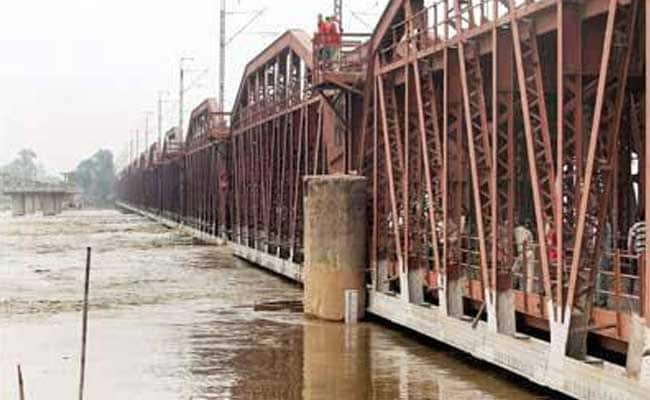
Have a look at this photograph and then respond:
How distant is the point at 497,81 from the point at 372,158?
397 inches

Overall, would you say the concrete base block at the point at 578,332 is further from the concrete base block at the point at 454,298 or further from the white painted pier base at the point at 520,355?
the concrete base block at the point at 454,298

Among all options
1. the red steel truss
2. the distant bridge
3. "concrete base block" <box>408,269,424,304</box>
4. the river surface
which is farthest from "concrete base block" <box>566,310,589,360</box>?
the distant bridge

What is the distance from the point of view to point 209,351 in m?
22.1

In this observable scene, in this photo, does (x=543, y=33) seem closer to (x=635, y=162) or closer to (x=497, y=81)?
(x=497, y=81)

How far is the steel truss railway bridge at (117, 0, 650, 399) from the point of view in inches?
607

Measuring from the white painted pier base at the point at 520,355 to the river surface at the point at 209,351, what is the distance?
1.17ft

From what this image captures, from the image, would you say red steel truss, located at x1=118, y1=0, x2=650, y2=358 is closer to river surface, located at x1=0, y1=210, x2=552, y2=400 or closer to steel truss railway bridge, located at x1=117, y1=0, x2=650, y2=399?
steel truss railway bridge, located at x1=117, y1=0, x2=650, y2=399

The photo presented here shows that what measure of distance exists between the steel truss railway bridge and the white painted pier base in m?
0.04

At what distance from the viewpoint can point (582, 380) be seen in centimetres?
1502

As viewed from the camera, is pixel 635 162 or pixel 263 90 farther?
pixel 263 90

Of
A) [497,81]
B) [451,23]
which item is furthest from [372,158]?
[497,81]

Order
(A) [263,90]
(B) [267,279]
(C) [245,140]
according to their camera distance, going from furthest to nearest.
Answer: (C) [245,140]
(A) [263,90]
(B) [267,279]

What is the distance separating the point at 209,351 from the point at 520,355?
7.12 m

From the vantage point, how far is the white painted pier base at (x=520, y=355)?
14.2 metres
